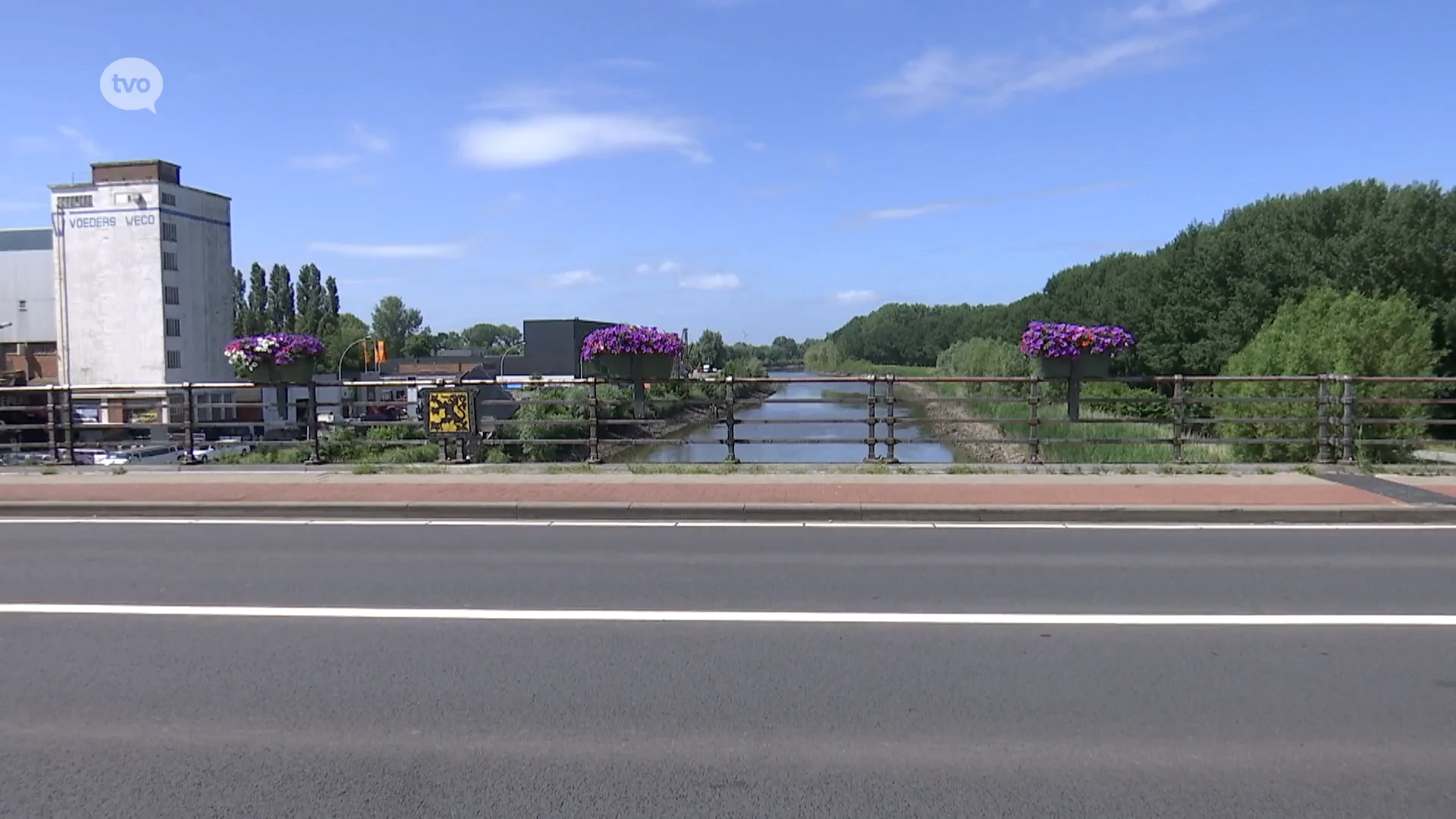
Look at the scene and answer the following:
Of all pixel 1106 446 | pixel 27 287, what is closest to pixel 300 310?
pixel 27 287

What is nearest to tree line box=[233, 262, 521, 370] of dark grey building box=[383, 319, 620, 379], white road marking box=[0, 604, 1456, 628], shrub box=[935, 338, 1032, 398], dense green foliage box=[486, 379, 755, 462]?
dark grey building box=[383, 319, 620, 379]

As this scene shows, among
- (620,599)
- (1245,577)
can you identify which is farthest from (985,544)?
(620,599)

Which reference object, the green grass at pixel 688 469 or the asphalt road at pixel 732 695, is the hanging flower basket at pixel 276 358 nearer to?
the green grass at pixel 688 469

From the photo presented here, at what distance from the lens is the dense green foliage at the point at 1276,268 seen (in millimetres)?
44906

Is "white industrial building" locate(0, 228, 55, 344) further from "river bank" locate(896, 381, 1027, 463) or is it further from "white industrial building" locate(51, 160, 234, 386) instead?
"river bank" locate(896, 381, 1027, 463)

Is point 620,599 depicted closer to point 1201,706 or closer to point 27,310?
point 1201,706

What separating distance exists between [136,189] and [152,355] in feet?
39.8

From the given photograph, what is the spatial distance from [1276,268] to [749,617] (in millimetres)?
53276

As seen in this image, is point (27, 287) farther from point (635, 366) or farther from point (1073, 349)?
point (1073, 349)

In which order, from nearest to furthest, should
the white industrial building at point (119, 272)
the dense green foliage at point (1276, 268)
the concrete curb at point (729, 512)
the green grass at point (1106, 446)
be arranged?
the concrete curb at point (729, 512)
the green grass at point (1106, 446)
the dense green foliage at point (1276, 268)
the white industrial building at point (119, 272)

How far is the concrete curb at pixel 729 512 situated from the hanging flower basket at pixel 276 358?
3789 mm

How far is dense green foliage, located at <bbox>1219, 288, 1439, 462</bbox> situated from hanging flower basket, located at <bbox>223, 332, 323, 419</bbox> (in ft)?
53.8

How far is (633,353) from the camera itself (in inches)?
576

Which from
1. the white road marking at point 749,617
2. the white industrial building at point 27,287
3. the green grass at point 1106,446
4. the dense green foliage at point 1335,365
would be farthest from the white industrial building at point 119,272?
the white road marking at point 749,617
